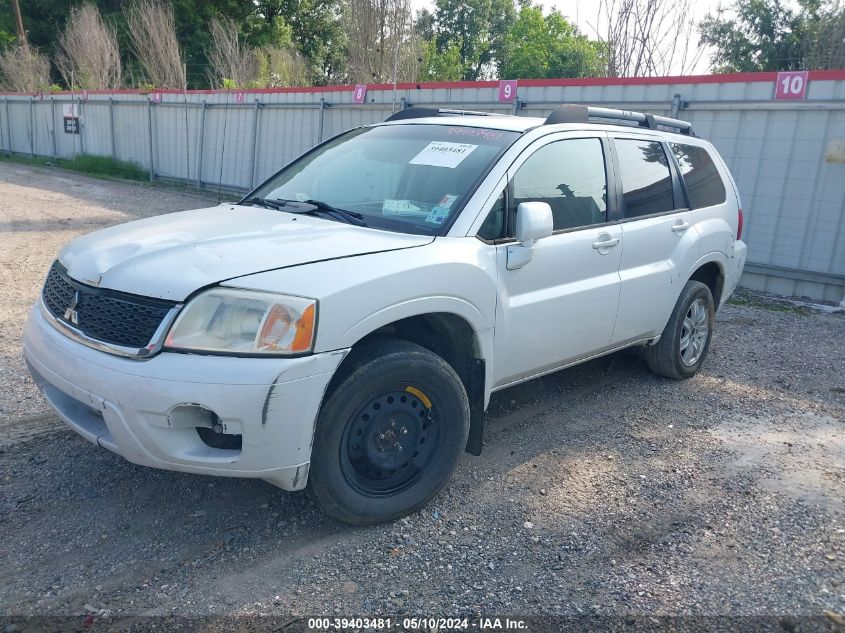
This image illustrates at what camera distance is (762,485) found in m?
4.18

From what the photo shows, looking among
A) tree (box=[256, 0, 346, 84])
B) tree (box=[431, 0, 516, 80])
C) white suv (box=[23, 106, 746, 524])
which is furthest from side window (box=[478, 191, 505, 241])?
tree (box=[431, 0, 516, 80])

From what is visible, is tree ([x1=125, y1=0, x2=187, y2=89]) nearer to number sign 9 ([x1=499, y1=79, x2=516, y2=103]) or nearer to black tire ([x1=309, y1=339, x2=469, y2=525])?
number sign 9 ([x1=499, y1=79, x2=516, y2=103])

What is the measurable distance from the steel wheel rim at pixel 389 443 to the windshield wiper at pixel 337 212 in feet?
3.23

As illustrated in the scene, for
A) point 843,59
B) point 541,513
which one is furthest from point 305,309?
point 843,59

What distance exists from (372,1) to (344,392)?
1524 centimetres

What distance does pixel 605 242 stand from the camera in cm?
460

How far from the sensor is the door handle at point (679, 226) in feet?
17.3

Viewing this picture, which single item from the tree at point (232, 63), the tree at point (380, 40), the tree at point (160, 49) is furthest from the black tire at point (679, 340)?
the tree at point (160, 49)

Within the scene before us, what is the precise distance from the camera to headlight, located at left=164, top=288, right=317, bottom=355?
3.04 meters

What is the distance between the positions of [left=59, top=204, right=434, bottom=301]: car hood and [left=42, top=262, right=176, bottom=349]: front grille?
41 millimetres

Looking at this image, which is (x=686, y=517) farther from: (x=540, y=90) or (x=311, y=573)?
(x=540, y=90)

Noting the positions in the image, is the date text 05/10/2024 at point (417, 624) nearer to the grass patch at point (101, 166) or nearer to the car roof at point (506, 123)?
the car roof at point (506, 123)

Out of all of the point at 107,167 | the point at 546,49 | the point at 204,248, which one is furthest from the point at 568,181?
the point at 546,49

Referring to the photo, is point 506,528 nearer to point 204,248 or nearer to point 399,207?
point 399,207
